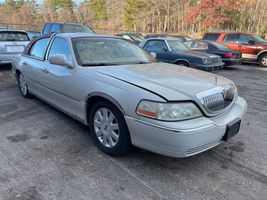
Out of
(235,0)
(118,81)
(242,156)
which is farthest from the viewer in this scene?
(235,0)

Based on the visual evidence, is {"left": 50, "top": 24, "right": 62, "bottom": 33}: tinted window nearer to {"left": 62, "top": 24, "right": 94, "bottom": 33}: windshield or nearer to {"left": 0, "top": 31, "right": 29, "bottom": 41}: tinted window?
{"left": 62, "top": 24, "right": 94, "bottom": 33}: windshield

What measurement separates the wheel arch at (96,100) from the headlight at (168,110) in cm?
29

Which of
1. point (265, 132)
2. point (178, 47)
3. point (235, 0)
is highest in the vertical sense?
point (235, 0)

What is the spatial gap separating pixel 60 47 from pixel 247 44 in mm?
10968

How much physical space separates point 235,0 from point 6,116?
2790 centimetres

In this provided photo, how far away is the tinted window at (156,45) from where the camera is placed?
909 centimetres

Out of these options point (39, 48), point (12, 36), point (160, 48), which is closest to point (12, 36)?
point (12, 36)

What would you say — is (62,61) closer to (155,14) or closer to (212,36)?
(212,36)

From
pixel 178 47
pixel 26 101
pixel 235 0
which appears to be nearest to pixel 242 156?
pixel 26 101

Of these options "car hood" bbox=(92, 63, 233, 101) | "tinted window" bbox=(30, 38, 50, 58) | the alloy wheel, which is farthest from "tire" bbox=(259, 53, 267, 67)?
the alloy wheel

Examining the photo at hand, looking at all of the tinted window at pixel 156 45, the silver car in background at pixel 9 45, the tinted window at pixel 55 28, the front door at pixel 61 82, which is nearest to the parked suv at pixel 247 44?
the tinted window at pixel 156 45

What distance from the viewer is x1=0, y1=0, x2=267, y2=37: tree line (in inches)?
1069

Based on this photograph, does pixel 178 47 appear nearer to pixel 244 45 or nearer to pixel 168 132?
pixel 244 45

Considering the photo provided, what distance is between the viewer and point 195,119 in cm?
264
